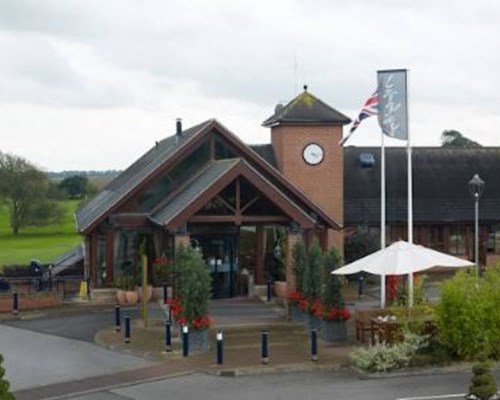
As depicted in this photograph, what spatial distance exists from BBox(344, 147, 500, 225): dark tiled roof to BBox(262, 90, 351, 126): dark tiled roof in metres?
4.57

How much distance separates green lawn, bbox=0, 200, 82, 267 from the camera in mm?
53344

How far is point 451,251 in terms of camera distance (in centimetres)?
3994

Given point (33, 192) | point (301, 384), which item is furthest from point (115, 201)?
point (33, 192)

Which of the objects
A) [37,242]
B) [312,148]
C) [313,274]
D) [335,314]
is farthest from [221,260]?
[37,242]

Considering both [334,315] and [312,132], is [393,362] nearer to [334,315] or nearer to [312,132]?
[334,315]

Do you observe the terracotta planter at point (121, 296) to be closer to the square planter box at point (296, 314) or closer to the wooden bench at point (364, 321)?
the square planter box at point (296, 314)

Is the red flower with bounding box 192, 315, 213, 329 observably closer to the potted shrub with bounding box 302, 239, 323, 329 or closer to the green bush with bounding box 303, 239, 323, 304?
the potted shrub with bounding box 302, 239, 323, 329

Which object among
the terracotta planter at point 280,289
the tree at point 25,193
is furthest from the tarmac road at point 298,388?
the tree at point 25,193

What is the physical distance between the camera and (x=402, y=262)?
70.0ft

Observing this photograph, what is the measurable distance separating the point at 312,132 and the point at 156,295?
9268 millimetres

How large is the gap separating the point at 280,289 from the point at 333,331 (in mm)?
8702

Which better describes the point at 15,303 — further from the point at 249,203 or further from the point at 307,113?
the point at 307,113

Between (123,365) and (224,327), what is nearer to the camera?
(123,365)

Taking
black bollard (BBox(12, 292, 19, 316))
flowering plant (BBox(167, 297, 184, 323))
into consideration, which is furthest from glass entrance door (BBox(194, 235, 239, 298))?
flowering plant (BBox(167, 297, 184, 323))
